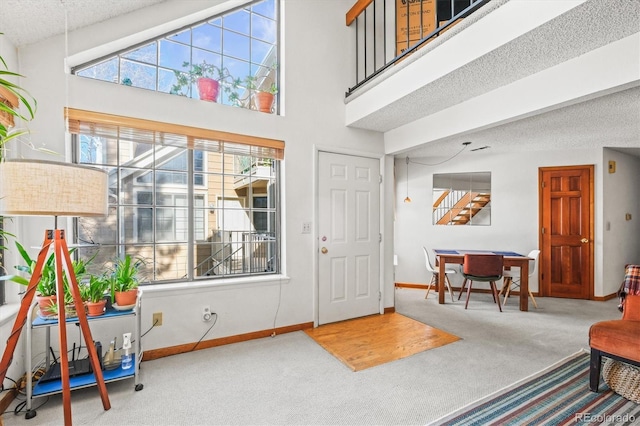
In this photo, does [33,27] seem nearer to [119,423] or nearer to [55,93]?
[55,93]

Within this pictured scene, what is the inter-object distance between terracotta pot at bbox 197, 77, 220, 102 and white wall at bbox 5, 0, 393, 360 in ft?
0.29

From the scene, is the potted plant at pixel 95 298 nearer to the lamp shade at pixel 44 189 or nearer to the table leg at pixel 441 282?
the lamp shade at pixel 44 189

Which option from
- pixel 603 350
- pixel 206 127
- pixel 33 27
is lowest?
pixel 603 350

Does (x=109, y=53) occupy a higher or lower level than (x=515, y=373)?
higher

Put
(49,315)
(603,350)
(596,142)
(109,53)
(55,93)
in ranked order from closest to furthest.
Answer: (49,315) → (603,350) → (55,93) → (109,53) → (596,142)

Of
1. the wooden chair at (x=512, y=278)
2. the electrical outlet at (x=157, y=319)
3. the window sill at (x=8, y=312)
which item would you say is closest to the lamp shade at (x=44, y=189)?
the window sill at (x=8, y=312)

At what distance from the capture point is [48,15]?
6.83ft

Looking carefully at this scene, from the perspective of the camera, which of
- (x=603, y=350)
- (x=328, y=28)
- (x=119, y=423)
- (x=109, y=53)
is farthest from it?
(x=328, y=28)

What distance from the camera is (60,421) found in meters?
1.86

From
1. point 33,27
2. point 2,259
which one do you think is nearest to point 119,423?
point 2,259

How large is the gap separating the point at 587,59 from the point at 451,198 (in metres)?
3.48

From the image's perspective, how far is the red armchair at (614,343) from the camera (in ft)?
6.48

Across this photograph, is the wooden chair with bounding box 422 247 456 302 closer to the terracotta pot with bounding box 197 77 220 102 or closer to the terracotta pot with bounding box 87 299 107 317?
the terracotta pot with bounding box 197 77 220 102

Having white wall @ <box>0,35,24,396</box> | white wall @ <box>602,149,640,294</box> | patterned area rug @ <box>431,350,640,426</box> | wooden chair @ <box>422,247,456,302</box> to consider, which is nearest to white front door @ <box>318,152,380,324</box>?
wooden chair @ <box>422,247,456,302</box>
